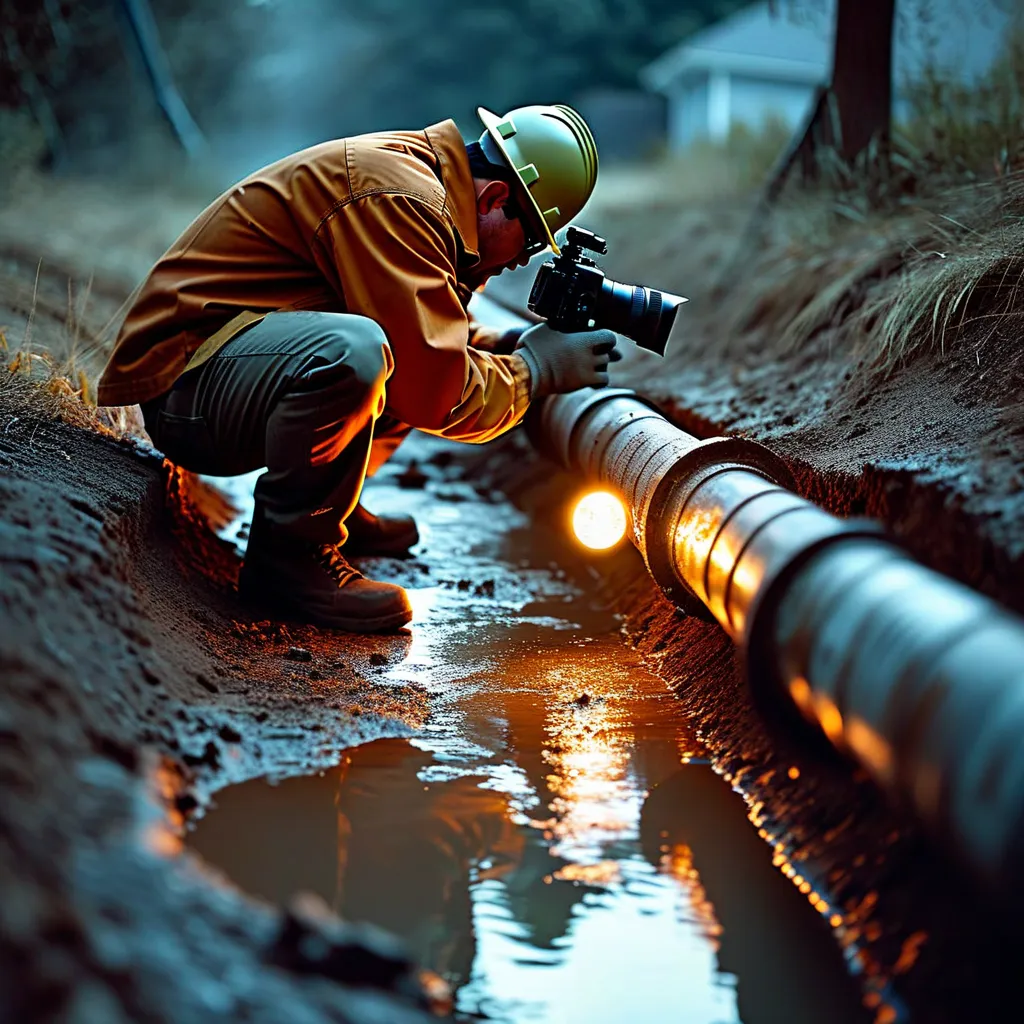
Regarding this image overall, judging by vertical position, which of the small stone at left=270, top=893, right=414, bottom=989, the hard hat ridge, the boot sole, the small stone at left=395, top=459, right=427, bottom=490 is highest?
the hard hat ridge

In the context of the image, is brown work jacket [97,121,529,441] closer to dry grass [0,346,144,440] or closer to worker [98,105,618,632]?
worker [98,105,618,632]

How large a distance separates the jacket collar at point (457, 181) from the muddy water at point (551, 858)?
4.00ft

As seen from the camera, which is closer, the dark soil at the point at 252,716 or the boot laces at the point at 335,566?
the dark soil at the point at 252,716

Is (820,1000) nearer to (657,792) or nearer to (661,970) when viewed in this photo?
(661,970)

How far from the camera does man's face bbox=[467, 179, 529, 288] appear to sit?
3.26 m

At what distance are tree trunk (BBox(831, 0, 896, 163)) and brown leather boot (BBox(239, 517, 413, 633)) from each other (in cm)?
342

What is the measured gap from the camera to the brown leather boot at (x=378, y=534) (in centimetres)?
407

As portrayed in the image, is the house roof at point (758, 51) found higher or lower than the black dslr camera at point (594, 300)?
higher

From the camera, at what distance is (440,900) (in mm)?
2033

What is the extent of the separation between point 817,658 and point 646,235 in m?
6.88

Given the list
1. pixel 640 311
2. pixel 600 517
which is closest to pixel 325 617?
pixel 600 517

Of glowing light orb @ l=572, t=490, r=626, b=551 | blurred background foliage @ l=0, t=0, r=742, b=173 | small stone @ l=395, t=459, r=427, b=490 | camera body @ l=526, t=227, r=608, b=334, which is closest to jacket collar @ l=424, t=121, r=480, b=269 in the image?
camera body @ l=526, t=227, r=608, b=334

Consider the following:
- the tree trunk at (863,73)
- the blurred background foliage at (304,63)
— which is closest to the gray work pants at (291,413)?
the tree trunk at (863,73)

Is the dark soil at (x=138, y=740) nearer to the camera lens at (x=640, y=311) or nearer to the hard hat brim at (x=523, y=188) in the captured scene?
the camera lens at (x=640, y=311)
